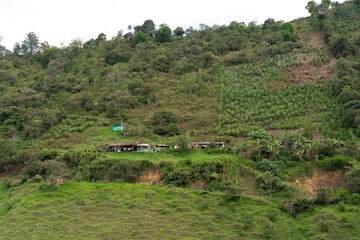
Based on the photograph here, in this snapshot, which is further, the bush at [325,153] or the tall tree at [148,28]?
the tall tree at [148,28]

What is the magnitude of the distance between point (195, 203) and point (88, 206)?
11465mm

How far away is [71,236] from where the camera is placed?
952 inches

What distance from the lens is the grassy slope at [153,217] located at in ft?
75.5

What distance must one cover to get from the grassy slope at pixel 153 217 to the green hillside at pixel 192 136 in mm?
130

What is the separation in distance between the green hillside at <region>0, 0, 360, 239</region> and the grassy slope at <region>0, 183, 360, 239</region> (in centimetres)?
13

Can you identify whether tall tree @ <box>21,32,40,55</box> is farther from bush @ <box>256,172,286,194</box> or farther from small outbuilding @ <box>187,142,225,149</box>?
bush @ <box>256,172,286,194</box>

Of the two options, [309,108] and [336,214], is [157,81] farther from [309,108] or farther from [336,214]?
[336,214]

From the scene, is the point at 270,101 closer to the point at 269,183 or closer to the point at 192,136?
the point at 192,136

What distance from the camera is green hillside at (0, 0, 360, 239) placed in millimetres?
25469

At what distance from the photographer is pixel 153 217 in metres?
26.0

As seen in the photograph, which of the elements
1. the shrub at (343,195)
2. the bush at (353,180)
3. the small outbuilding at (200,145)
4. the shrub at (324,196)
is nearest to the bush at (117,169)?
the small outbuilding at (200,145)

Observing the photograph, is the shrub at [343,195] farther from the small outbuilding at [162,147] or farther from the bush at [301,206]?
the small outbuilding at [162,147]

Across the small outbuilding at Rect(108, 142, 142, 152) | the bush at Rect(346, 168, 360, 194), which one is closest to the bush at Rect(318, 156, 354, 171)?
Answer: the bush at Rect(346, 168, 360, 194)

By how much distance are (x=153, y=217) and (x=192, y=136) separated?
19.2 meters
